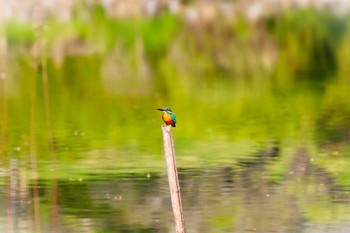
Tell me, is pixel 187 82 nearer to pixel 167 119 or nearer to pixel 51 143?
pixel 51 143

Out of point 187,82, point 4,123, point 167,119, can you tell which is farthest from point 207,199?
point 187,82

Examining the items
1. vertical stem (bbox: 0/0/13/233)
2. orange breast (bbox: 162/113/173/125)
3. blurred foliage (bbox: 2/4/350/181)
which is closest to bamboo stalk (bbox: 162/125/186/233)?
orange breast (bbox: 162/113/173/125)

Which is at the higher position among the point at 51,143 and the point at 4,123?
the point at 4,123

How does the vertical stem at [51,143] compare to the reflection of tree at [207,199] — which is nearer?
the reflection of tree at [207,199]

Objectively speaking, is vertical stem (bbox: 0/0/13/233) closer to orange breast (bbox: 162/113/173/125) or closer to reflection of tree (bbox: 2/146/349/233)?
reflection of tree (bbox: 2/146/349/233)

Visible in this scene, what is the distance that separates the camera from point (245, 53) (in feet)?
145

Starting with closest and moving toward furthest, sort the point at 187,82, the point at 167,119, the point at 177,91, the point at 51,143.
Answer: the point at 167,119 < the point at 51,143 < the point at 177,91 < the point at 187,82

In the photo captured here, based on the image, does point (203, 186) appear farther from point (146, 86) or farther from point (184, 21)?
point (184, 21)

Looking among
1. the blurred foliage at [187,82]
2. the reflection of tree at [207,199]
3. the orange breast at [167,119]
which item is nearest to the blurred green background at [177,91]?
the blurred foliage at [187,82]

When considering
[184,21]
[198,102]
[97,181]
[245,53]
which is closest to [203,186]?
[97,181]

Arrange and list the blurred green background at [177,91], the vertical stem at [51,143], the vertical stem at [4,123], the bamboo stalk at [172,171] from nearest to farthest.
Answer: 1. the bamboo stalk at [172,171]
2. the vertical stem at [51,143]
3. the vertical stem at [4,123]
4. the blurred green background at [177,91]

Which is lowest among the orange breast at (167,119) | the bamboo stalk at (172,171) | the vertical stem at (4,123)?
the bamboo stalk at (172,171)

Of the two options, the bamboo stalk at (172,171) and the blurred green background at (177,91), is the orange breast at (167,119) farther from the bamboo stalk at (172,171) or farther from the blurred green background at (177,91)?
the blurred green background at (177,91)

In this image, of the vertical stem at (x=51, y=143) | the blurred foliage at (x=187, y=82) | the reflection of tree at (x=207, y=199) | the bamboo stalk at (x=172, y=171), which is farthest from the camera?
the blurred foliage at (x=187, y=82)
